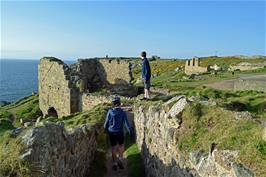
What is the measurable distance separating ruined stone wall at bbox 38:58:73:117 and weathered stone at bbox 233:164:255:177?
64.1 ft

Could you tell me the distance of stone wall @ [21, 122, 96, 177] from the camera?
711 centimetres

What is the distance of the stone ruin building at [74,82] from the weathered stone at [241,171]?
1797 cm

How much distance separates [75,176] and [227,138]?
4.38 metres

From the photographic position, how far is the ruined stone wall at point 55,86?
2569 cm

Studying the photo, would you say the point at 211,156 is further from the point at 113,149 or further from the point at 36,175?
the point at 113,149

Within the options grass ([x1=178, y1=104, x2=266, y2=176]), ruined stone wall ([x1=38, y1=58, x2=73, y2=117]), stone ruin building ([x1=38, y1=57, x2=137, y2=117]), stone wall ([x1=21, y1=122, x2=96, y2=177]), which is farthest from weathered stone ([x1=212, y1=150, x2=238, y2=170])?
ruined stone wall ([x1=38, y1=58, x2=73, y2=117])

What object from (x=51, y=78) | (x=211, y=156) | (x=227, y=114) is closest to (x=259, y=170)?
(x=211, y=156)

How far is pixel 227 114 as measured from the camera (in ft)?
28.1

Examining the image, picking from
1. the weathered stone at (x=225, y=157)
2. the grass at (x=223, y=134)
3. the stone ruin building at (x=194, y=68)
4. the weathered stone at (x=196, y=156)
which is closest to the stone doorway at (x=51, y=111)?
the grass at (x=223, y=134)

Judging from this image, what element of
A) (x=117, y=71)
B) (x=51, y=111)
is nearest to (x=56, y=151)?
(x=51, y=111)

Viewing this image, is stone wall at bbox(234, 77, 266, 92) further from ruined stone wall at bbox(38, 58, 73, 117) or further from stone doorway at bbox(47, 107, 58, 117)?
stone doorway at bbox(47, 107, 58, 117)

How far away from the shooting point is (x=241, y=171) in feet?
20.5

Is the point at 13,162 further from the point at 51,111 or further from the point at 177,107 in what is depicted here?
the point at 51,111

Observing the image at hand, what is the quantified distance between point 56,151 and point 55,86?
1923 cm
